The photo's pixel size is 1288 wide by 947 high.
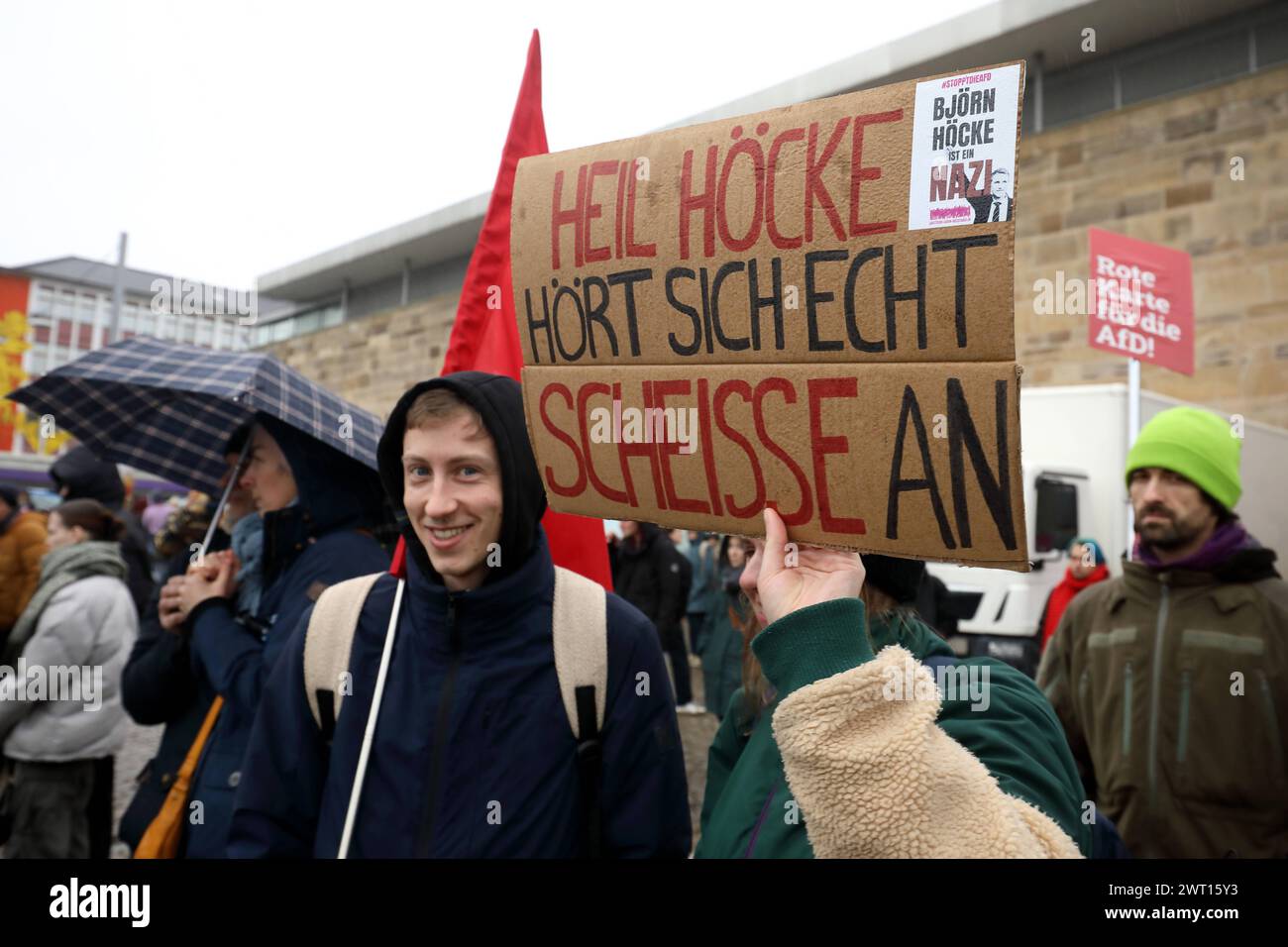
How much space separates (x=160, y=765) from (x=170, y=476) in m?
1.13

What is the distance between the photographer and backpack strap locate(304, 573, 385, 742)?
178cm

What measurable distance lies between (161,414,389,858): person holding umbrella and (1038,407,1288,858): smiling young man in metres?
2.11

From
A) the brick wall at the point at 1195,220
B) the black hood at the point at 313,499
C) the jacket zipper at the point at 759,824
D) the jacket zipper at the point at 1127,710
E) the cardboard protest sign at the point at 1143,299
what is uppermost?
the brick wall at the point at 1195,220

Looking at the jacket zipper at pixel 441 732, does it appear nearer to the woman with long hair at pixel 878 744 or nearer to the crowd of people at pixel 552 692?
the crowd of people at pixel 552 692

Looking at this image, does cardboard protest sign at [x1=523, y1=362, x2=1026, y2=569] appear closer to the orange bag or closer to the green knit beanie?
the orange bag

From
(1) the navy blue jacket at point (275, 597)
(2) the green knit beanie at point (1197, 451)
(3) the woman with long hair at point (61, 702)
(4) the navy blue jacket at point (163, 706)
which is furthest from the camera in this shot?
(3) the woman with long hair at point (61, 702)

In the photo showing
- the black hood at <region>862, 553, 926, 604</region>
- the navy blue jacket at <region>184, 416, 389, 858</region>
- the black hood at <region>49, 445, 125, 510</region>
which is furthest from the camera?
the black hood at <region>49, 445, 125, 510</region>

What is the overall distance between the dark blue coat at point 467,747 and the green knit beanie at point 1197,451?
1.97 m

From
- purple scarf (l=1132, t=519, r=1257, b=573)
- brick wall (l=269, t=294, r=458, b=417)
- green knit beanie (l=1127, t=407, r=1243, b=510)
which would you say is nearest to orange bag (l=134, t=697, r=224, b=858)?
purple scarf (l=1132, t=519, r=1257, b=573)

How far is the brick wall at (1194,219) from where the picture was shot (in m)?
9.43

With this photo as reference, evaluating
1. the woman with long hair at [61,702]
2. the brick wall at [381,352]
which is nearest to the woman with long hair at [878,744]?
the woman with long hair at [61,702]
